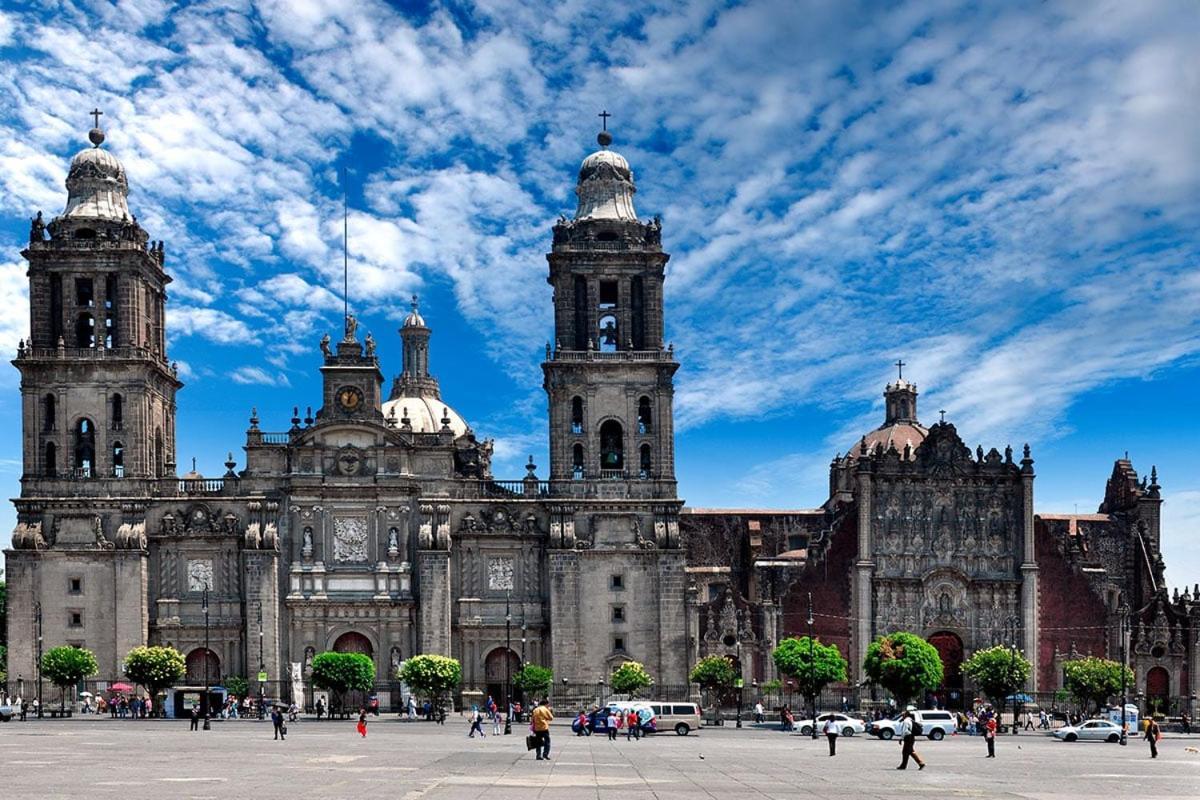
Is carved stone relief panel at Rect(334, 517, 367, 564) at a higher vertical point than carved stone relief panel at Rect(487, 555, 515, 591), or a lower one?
higher

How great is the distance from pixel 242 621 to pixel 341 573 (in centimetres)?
610

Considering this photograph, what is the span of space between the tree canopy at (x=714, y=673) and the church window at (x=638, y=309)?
61.3 ft

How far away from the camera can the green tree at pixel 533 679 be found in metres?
83.5

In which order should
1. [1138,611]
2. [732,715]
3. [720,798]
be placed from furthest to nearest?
[1138,611], [732,715], [720,798]

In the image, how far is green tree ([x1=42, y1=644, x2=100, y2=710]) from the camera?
82.7 metres

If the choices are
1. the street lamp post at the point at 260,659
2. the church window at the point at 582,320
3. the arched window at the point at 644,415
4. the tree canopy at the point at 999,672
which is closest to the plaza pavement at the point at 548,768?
the tree canopy at the point at 999,672

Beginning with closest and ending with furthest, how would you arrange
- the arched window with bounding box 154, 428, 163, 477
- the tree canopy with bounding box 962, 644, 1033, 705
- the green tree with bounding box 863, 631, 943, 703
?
1. the green tree with bounding box 863, 631, 943, 703
2. the tree canopy with bounding box 962, 644, 1033, 705
3. the arched window with bounding box 154, 428, 163, 477

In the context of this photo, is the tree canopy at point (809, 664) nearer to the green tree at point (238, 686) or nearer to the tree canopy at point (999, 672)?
the tree canopy at point (999, 672)

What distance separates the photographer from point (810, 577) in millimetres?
89375

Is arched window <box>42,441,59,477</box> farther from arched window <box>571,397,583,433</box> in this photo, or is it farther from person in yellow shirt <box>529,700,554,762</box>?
person in yellow shirt <box>529,700,554,762</box>

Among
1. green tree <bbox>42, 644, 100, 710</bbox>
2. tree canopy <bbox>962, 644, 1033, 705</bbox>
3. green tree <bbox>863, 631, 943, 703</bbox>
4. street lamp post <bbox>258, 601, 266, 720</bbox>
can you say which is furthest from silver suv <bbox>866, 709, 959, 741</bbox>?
green tree <bbox>42, 644, 100, 710</bbox>

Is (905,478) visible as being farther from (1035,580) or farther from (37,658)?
(37,658)

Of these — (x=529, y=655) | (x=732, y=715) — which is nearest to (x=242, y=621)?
(x=529, y=655)

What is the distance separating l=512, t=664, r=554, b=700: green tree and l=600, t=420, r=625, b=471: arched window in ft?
41.4
